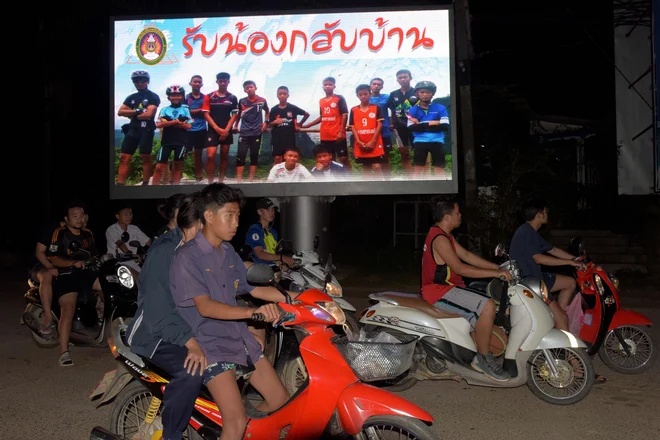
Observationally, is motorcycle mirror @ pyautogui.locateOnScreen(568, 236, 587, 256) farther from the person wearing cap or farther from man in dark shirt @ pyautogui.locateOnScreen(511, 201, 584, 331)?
the person wearing cap

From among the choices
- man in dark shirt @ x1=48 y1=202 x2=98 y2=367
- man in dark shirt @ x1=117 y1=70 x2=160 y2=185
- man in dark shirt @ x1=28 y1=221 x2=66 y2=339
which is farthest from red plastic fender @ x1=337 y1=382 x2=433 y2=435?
man in dark shirt @ x1=117 y1=70 x2=160 y2=185

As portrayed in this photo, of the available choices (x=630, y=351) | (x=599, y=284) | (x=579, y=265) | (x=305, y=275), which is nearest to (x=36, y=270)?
(x=305, y=275)

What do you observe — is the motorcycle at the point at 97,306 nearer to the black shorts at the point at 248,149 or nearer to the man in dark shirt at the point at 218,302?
the man in dark shirt at the point at 218,302

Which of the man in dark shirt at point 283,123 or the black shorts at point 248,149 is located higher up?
the man in dark shirt at point 283,123

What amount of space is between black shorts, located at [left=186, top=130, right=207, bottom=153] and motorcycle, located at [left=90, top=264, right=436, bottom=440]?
8.71 meters

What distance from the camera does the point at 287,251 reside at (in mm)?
7285

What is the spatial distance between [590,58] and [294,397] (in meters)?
18.7

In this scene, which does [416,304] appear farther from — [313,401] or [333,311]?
[313,401]

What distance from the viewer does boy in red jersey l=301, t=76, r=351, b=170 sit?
12.3 meters

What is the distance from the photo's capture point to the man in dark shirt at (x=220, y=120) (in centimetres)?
1248

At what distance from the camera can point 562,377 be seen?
575 cm

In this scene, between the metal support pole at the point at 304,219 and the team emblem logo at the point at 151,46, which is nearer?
the team emblem logo at the point at 151,46

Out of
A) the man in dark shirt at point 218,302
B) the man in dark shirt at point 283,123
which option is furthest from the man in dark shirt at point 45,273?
the man in dark shirt at point 283,123

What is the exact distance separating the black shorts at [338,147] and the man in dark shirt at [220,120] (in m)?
1.77
